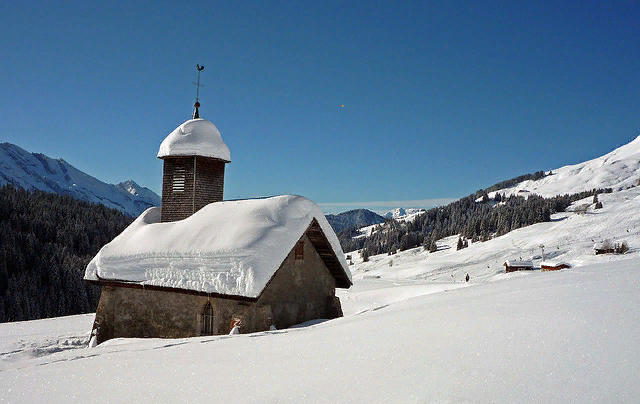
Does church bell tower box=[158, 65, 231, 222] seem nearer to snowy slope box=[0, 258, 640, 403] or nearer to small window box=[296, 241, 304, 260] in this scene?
small window box=[296, 241, 304, 260]

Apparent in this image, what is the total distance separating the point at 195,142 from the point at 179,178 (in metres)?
2.12

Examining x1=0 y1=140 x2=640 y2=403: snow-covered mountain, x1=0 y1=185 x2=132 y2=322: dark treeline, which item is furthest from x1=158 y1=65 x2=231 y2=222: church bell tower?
x1=0 y1=185 x2=132 y2=322: dark treeline

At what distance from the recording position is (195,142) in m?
20.7

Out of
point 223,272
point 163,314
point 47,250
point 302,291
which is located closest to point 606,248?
point 302,291

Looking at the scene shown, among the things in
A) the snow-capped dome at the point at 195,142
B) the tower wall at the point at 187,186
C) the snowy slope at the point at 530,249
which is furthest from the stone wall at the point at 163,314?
the snowy slope at the point at 530,249

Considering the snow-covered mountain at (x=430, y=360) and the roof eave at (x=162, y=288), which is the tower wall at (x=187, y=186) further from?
the snow-covered mountain at (x=430, y=360)

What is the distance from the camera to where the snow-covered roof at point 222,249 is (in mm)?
13469

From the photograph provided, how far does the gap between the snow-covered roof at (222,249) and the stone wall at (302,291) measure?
695mm

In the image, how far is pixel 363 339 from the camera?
637 centimetres

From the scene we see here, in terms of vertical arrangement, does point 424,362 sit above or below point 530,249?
below

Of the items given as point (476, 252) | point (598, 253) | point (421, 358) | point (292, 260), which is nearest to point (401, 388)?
point (421, 358)

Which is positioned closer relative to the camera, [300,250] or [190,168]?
[300,250]

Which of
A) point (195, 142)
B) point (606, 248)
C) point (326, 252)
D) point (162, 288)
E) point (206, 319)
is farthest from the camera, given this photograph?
point (606, 248)

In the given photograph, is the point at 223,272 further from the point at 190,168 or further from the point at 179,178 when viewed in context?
the point at 179,178
